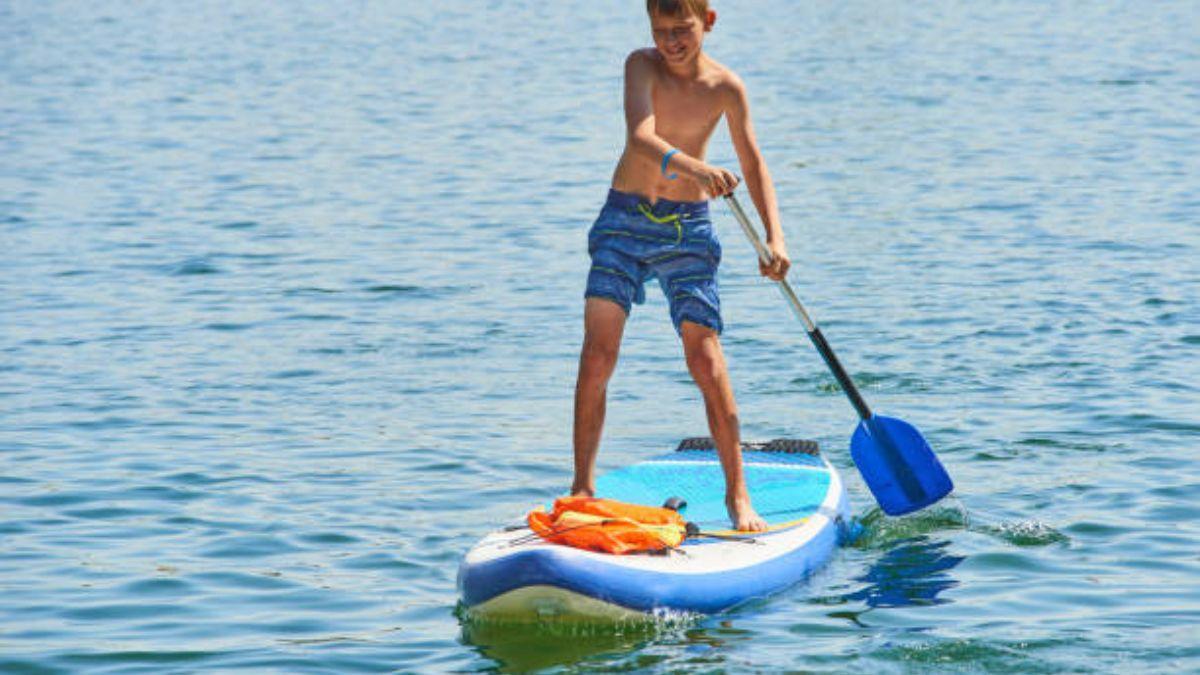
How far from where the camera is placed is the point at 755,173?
710cm

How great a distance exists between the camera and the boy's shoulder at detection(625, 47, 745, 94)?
22.7 feet

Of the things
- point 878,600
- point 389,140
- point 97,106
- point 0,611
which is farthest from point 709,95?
point 97,106

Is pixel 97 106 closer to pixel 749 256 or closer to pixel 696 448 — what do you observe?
pixel 749 256

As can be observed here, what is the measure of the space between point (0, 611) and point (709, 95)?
3.21 meters

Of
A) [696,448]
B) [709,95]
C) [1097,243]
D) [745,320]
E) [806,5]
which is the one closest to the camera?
[709,95]

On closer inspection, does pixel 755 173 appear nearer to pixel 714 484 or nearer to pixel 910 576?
pixel 714 484

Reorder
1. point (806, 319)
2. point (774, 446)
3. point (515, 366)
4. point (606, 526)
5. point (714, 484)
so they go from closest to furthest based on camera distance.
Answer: point (606, 526)
point (806, 319)
point (714, 484)
point (774, 446)
point (515, 366)

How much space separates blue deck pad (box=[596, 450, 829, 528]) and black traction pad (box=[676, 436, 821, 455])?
1.5 inches

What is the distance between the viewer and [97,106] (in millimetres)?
25844

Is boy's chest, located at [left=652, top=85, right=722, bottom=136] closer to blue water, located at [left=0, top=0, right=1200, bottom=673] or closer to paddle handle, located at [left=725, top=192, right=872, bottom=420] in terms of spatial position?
paddle handle, located at [left=725, top=192, right=872, bottom=420]

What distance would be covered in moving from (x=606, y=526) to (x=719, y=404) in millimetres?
776

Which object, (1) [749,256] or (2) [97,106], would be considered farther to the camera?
(2) [97,106]

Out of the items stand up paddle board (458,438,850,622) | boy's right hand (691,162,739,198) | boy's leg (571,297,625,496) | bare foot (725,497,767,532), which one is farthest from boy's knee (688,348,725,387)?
boy's right hand (691,162,739,198)

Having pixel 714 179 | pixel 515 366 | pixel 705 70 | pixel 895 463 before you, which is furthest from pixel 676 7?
pixel 515 366
